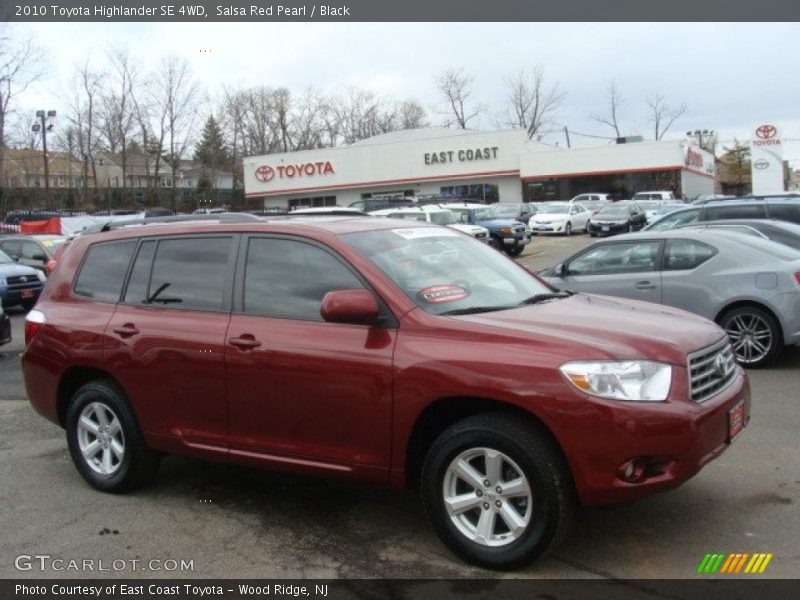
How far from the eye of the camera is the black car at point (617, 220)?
32062 mm

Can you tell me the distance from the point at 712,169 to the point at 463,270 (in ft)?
219

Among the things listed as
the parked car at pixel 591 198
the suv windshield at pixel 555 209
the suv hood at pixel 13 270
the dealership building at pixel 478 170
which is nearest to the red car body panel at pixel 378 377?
the suv hood at pixel 13 270

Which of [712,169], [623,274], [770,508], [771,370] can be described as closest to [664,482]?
[770,508]

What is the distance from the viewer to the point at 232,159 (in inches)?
3302

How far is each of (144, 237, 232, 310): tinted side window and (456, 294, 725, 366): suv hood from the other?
1665 millimetres

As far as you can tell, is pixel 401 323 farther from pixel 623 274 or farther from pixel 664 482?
pixel 623 274

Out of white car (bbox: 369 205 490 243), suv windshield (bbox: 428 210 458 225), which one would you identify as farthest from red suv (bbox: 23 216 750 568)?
suv windshield (bbox: 428 210 458 225)

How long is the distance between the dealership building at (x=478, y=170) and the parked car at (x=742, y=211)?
33769 mm

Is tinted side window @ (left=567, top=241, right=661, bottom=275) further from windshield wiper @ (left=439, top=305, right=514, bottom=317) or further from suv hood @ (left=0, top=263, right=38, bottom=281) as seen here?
suv hood @ (left=0, top=263, right=38, bottom=281)

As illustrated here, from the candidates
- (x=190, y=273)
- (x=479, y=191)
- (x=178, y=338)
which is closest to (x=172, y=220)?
(x=190, y=273)

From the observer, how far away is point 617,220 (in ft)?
105

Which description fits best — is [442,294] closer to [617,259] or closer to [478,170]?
[617,259]

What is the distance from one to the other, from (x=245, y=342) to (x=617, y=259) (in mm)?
6163

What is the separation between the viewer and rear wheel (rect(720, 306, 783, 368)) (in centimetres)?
827
